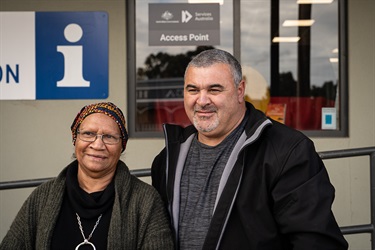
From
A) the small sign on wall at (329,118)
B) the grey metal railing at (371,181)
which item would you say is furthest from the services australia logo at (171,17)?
the grey metal railing at (371,181)

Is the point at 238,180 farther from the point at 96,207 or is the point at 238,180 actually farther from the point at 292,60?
the point at 292,60

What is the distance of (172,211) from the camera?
→ 262 cm

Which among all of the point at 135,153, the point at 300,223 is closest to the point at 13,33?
the point at 135,153

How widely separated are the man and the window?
109 inches

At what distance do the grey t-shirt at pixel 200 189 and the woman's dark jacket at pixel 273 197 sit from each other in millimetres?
64

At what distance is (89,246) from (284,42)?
11.7 feet

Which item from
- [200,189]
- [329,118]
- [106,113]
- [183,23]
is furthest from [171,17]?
[200,189]

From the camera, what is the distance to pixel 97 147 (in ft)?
8.55

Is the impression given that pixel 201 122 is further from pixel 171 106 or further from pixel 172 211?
pixel 171 106

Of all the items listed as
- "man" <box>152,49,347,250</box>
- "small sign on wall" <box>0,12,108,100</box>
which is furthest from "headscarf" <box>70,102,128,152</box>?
"small sign on wall" <box>0,12,108,100</box>

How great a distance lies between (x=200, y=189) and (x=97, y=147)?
519 millimetres

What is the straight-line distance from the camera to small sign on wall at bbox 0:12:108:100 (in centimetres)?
527

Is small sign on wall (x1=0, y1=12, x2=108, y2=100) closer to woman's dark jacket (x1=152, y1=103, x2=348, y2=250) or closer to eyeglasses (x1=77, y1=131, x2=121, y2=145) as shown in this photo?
eyeglasses (x1=77, y1=131, x2=121, y2=145)

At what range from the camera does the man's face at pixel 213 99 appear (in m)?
2.54
